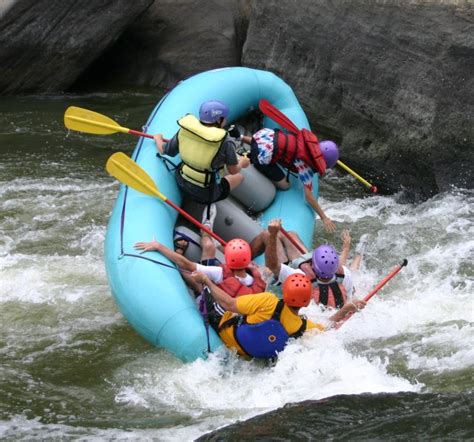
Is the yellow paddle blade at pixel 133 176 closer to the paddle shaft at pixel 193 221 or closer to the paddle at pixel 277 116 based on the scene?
the paddle shaft at pixel 193 221

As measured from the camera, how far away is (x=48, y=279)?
279 inches

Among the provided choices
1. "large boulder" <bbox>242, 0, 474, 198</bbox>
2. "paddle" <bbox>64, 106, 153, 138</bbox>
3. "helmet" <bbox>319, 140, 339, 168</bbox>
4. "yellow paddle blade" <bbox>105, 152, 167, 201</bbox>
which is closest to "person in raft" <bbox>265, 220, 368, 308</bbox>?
"yellow paddle blade" <bbox>105, 152, 167, 201</bbox>

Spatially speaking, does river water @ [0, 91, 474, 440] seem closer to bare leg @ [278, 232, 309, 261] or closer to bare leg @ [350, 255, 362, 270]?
bare leg @ [350, 255, 362, 270]

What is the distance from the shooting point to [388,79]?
358 inches

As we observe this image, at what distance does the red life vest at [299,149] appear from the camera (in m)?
7.52

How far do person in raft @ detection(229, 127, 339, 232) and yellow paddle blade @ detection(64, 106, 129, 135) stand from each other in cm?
117

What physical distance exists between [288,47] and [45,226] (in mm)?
3658

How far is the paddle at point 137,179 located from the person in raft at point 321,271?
58 cm

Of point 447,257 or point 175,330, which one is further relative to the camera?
point 447,257

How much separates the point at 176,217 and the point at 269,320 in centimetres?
149

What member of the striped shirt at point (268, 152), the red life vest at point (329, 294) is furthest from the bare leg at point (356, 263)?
the striped shirt at point (268, 152)

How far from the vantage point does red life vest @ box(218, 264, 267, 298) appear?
234 inches

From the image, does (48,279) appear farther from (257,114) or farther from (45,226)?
(257,114)

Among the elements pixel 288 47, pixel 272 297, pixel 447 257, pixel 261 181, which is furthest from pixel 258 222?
pixel 288 47
